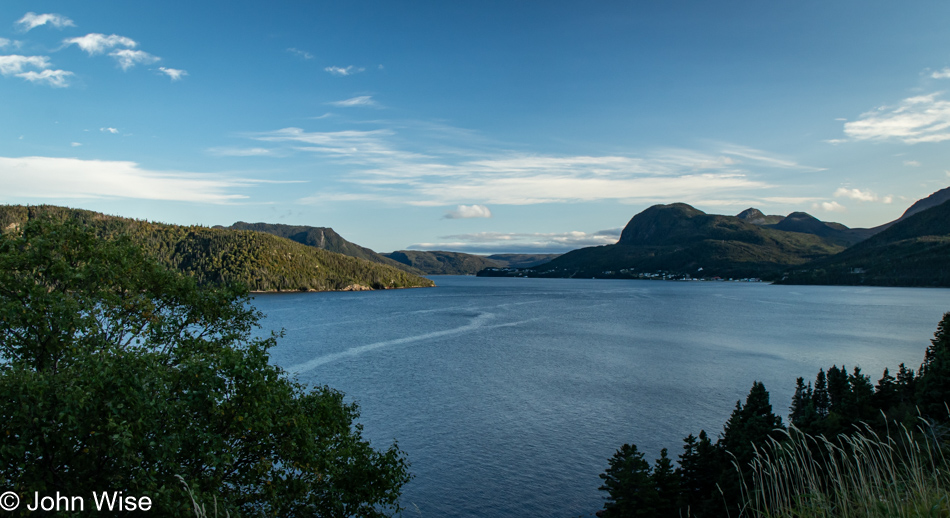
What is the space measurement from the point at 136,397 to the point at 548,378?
149ft

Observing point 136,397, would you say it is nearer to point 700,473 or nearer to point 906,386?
point 700,473

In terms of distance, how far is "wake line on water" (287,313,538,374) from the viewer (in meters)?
55.8

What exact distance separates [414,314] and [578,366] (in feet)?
216

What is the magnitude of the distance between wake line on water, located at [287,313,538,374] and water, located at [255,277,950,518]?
320mm

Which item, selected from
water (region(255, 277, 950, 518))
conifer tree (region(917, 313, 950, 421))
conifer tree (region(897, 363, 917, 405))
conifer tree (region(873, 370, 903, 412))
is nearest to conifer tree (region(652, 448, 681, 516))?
water (region(255, 277, 950, 518))

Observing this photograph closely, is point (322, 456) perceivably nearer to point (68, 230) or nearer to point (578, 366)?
point (68, 230)

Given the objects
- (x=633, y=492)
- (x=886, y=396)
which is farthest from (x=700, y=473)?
(x=886, y=396)

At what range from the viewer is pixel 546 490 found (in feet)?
89.0

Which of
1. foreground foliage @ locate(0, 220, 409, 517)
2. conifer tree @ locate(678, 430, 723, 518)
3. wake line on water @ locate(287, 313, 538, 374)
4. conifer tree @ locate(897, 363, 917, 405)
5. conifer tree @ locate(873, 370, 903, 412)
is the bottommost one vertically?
wake line on water @ locate(287, 313, 538, 374)

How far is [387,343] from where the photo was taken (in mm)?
73625

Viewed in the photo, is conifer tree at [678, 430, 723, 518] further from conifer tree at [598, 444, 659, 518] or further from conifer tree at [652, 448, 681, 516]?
conifer tree at [598, 444, 659, 518]

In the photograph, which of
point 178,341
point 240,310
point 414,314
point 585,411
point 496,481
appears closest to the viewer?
point 178,341

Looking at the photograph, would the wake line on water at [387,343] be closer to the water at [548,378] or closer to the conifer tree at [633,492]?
the water at [548,378]

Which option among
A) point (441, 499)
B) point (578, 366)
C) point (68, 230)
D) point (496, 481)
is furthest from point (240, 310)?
point (578, 366)
